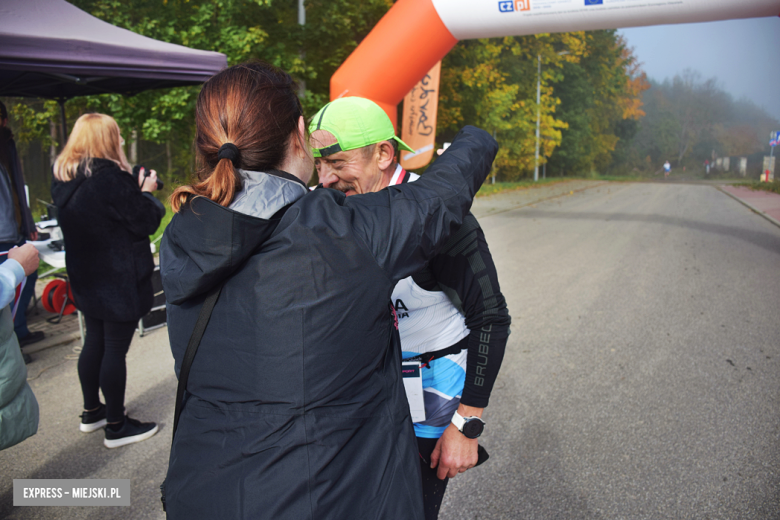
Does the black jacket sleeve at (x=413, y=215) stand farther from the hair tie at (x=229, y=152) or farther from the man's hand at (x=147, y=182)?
the man's hand at (x=147, y=182)

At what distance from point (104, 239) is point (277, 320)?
2360 millimetres

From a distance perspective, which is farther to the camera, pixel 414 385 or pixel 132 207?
pixel 132 207

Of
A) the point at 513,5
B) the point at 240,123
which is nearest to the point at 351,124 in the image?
the point at 240,123

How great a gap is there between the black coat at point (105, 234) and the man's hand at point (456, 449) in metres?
2.16

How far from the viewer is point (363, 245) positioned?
38.8 inches

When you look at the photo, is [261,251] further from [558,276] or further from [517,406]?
[558,276]

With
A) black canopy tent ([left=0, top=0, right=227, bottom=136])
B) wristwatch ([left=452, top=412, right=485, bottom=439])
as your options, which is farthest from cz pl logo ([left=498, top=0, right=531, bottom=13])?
wristwatch ([left=452, top=412, right=485, bottom=439])

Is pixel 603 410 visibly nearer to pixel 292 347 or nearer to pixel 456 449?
pixel 456 449

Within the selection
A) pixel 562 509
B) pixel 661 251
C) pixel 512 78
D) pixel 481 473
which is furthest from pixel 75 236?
pixel 512 78

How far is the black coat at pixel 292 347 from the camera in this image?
3.16 ft

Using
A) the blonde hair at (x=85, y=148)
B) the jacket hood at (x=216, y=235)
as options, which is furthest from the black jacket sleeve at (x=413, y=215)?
the blonde hair at (x=85, y=148)

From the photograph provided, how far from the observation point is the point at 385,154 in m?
1.62

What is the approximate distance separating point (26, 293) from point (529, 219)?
1113 centimetres

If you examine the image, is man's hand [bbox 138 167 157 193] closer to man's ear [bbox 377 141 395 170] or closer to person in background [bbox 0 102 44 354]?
person in background [bbox 0 102 44 354]
